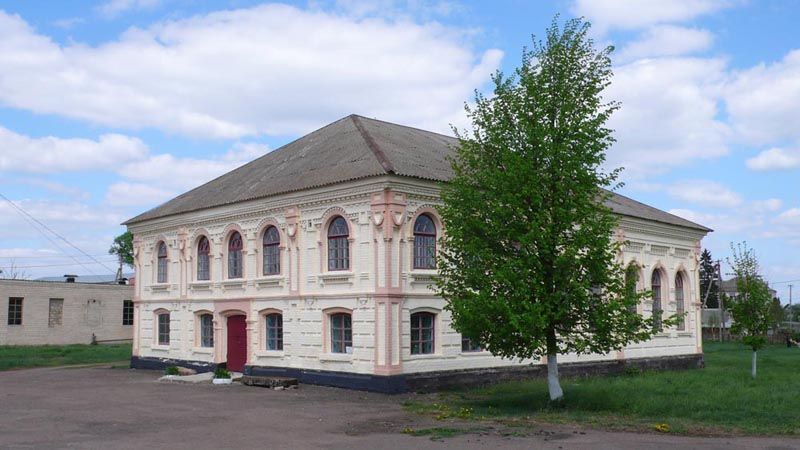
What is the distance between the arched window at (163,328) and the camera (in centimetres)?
3103

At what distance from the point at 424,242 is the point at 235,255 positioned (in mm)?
7354

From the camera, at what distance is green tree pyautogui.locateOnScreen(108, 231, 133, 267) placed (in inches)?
3324

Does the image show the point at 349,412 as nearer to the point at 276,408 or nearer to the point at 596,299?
the point at 276,408

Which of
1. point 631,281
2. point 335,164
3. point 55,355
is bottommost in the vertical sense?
point 55,355

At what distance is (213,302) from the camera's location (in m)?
27.9

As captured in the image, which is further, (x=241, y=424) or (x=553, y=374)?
(x=553, y=374)

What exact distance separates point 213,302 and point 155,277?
183 inches

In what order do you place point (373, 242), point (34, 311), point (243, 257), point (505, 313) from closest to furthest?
point (505, 313), point (373, 242), point (243, 257), point (34, 311)

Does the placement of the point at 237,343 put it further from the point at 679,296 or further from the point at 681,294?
the point at 681,294

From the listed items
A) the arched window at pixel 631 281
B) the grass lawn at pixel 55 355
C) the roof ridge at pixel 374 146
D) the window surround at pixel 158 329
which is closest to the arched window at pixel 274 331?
the roof ridge at pixel 374 146

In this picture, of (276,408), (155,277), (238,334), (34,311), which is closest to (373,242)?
(276,408)

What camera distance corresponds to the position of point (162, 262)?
31.3 m

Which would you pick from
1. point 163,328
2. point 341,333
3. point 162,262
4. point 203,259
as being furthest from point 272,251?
point 163,328

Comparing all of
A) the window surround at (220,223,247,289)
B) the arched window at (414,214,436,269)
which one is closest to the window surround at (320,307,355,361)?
the arched window at (414,214,436,269)
